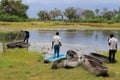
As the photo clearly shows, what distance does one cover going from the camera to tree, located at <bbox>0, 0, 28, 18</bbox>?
101525mm

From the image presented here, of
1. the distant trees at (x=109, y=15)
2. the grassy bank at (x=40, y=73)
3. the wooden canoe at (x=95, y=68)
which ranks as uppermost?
the wooden canoe at (x=95, y=68)

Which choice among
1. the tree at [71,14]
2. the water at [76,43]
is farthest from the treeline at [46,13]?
the water at [76,43]

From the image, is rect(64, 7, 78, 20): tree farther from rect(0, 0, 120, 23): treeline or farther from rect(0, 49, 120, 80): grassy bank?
rect(0, 49, 120, 80): grassy bank

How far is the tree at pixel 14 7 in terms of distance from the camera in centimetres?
10153

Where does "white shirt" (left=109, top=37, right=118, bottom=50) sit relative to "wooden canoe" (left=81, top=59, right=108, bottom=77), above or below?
above

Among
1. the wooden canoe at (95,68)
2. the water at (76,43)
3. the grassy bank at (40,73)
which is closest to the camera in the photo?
the grassy bank at (40,73)

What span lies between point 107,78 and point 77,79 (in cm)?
140

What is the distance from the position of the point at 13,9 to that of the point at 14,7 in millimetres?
1474

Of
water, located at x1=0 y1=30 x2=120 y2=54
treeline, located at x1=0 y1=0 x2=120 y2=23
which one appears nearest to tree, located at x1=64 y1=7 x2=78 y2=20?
treeline, located at x1=0 y1=0 x2=120 y2=23

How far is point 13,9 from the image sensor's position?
103438 millimetres

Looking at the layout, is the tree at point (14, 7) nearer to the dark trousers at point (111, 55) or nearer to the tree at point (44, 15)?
the tree at point (44, 15)

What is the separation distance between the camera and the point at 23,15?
105562 mm

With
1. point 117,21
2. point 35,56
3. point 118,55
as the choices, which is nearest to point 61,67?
point 35,56

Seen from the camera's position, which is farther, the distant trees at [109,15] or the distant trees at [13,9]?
the distant trees at [109,15]
